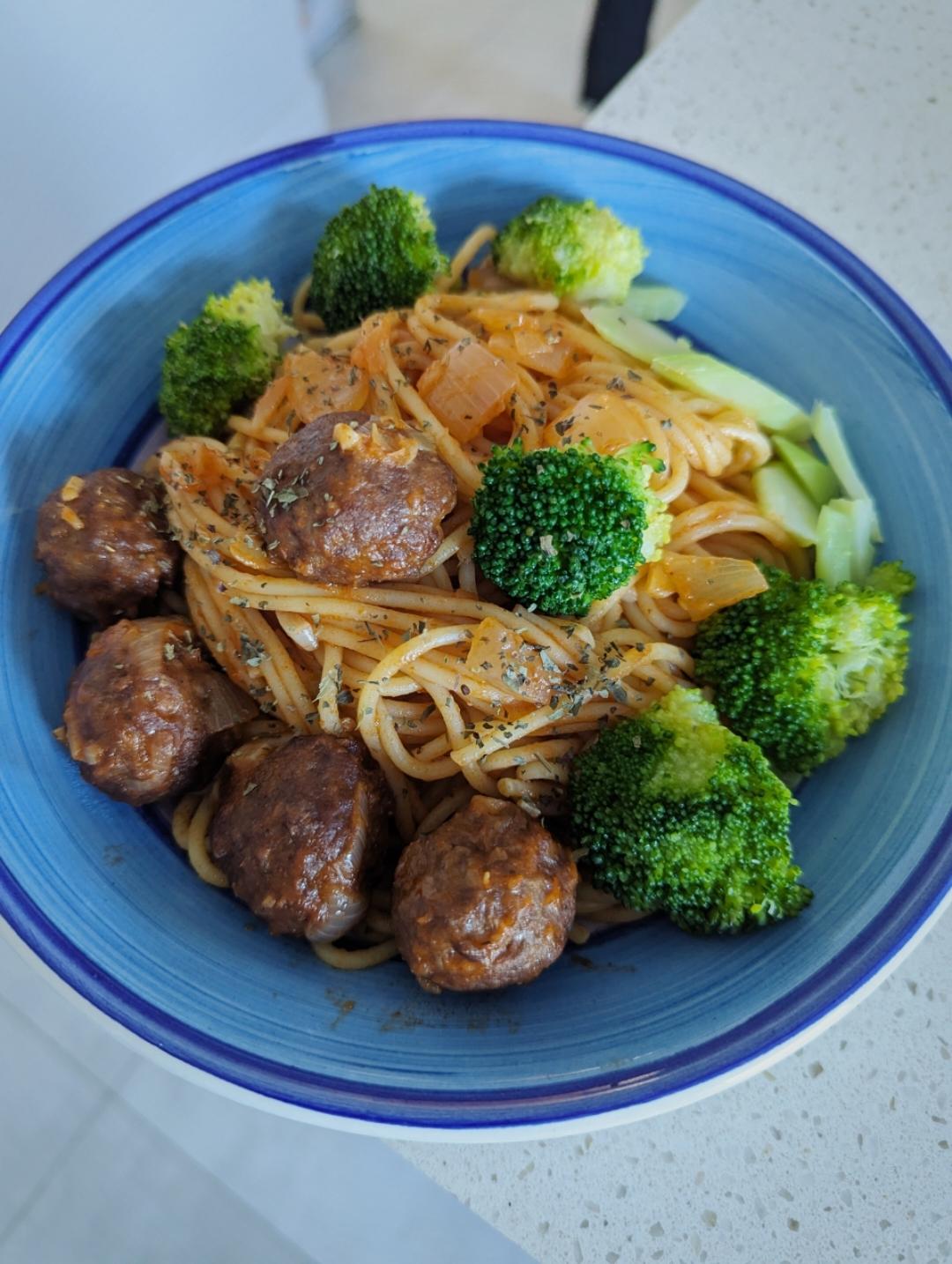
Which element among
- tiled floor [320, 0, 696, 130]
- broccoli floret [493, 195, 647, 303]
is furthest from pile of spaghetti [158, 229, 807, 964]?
tiled floor [320, 0, 696, 130]

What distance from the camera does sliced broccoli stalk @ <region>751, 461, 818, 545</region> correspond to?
2.72 metres

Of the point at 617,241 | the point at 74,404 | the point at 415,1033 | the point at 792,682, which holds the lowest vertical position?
the point at 415,1033

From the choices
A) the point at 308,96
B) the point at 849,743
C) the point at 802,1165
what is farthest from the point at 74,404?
the point at 308,96

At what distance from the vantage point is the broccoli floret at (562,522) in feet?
7.40

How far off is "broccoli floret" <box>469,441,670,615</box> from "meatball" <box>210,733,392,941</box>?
1.99 ft

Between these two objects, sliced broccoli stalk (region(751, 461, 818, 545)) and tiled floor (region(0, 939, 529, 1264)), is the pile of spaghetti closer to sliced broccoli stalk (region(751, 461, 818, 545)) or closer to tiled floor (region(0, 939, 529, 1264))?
sliced broccoli stalk (region(751, 461, 818, 545))

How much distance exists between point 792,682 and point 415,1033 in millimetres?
1226

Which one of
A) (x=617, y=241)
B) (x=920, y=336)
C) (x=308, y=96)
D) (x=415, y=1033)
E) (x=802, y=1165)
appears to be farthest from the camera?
(x=308, y=96)

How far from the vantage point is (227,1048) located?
1967 millimetres

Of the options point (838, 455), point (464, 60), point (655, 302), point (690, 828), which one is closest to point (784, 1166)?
point (690, 828)

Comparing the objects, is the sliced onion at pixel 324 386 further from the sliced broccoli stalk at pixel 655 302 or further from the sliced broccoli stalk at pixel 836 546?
the sliced broccoli stalk at pixel 836 546

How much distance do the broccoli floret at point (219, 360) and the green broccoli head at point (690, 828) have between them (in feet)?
4.78

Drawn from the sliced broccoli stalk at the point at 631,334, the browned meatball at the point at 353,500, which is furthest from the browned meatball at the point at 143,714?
the sliced broccoli stalk at the point at 631,334

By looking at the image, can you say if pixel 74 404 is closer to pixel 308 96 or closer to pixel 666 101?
pixel 666 101
